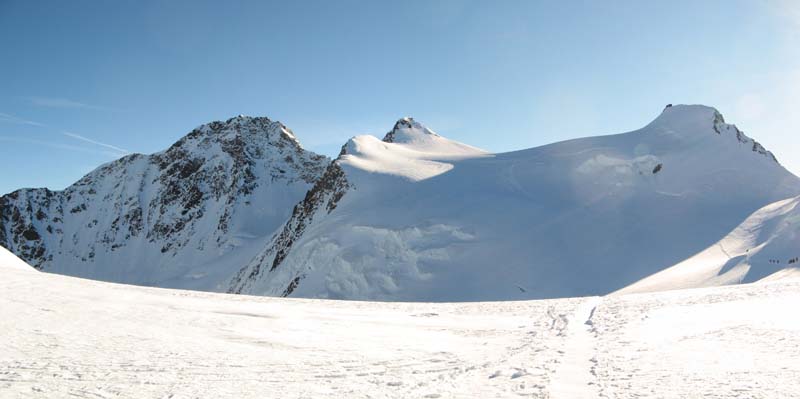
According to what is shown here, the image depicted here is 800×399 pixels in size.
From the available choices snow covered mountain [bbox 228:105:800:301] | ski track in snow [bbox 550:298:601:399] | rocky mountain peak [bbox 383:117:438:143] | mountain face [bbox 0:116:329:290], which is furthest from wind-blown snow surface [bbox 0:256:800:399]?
mountain face [bbox 0:116:329:290]

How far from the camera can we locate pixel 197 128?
106062 millimetres

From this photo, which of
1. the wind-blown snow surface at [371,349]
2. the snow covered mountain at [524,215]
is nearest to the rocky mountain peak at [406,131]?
the snow covered mountain at [524,215]

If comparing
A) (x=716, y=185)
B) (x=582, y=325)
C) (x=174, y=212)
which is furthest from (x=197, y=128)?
(x=582, y=325)

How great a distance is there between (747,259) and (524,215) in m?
13.6

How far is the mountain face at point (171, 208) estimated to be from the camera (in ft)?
267

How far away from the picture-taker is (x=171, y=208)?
92188 mm

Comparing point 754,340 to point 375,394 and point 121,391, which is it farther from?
point 121,391

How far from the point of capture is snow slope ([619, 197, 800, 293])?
2181 centimetres

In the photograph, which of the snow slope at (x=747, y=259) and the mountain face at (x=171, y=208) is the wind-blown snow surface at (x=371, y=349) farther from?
the mountain face at (x=171, y=208)

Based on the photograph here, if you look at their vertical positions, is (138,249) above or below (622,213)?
below

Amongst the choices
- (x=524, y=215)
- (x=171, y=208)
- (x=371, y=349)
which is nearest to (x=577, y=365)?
(x=371, y=349)

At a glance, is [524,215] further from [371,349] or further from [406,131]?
[406,131]

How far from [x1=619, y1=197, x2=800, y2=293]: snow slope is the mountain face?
58.2 meters

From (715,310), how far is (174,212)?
94.6 meters
